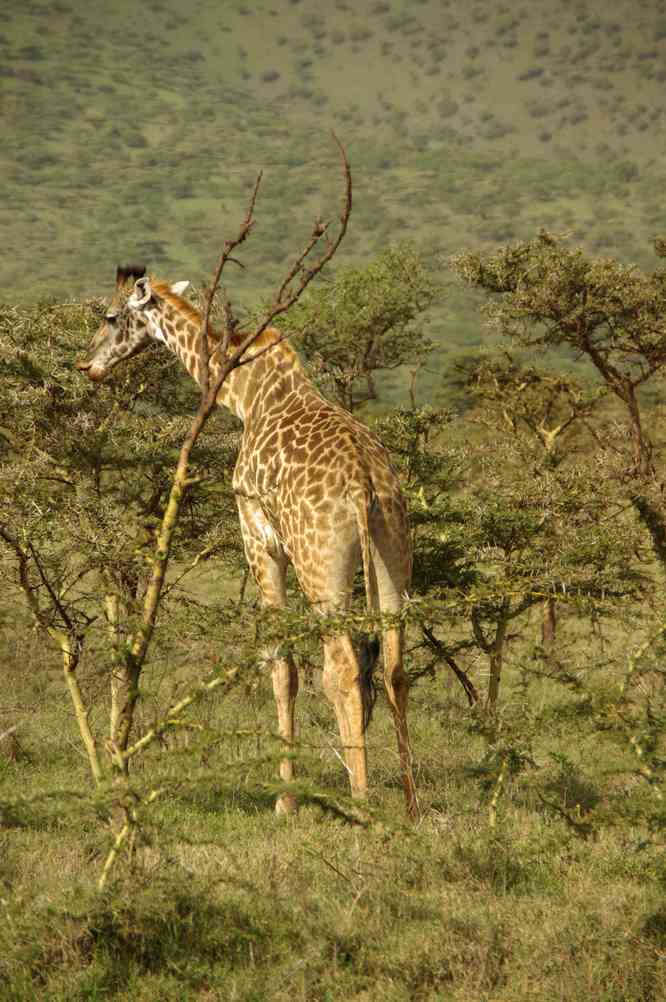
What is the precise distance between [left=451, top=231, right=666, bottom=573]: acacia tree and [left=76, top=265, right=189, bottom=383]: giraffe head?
7199 mm

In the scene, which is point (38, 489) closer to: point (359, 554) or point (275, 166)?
point (359, 554)

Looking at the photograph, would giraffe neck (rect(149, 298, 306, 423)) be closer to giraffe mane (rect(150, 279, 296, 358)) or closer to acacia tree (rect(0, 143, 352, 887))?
giraffe mane (rect(150, 279, 296, 358))

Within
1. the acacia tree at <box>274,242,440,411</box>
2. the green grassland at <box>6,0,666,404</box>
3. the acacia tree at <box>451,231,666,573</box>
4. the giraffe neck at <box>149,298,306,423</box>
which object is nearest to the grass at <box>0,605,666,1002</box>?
the giraffe neck at <box>149,298,306,423</box>

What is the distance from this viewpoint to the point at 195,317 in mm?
8773

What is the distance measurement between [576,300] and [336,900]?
11.6m

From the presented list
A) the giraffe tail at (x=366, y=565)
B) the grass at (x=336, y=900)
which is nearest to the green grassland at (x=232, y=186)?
the giraffe tail at (x=366, y=565)

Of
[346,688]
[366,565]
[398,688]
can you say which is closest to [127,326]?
[366,565]

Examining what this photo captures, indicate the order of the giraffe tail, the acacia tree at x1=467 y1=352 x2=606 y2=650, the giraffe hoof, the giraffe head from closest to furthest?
the giraffe tail < the giraffe hoof < the giraffe head < the acacia tree at x1=467 y1=352 x2=606 y2=650

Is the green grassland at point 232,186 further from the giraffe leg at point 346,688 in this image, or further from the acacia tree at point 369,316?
the giraffe leg at point 346,688

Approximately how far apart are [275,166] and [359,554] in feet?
478

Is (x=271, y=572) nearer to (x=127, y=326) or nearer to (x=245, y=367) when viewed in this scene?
(x=245, y=367)

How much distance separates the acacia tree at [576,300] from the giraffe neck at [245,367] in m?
7.36

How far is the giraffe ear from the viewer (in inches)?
355

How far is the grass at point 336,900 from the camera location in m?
4.37
